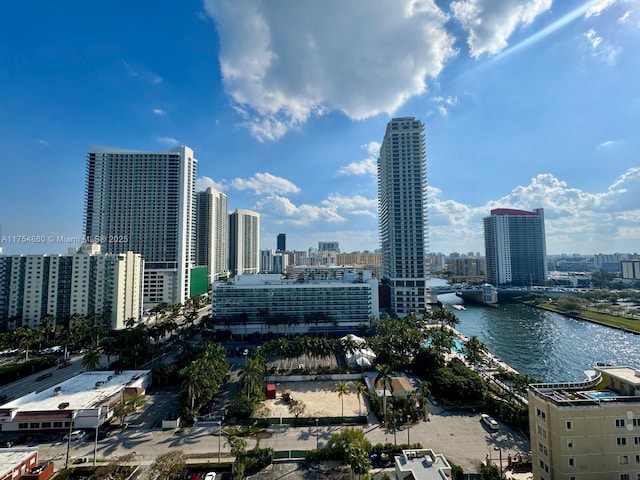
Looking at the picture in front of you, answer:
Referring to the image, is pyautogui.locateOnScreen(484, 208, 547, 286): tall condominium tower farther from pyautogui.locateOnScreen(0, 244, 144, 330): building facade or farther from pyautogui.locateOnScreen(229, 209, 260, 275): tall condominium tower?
pyautogui.locateOnScreen(0, 244, 144, 330): building facade

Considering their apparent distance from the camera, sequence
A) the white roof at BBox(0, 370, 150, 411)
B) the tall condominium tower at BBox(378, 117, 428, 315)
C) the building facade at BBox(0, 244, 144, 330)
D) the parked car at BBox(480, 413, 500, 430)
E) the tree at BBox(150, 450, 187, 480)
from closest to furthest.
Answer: the tree at BBox(150, 450, 187, 480)
the parked car at BBox(480, 413, 500, 430)
the white roof at BBox(0, 370, 150, 411)
the building facade at BBox(0, 244, 144, 330)
the tall condominium tower at BBox(378, 117, 428, 315)

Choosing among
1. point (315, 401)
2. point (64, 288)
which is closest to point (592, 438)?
point (315, 401)

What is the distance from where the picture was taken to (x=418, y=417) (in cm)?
3256

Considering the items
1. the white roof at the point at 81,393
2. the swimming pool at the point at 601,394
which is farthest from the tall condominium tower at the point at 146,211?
the swimming pool at the point at 601,394

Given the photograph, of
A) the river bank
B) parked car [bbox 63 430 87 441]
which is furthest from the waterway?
parked car [bbox 63 430 87 441]

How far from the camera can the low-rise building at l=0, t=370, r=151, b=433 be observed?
31.2m

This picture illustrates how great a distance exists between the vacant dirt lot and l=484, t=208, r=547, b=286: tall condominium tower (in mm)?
142734

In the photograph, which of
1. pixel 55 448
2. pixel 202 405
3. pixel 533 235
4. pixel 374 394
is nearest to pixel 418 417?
pixel 374 394

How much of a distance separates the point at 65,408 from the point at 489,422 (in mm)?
43453

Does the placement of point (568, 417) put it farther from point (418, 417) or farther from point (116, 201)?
point (116, 201)

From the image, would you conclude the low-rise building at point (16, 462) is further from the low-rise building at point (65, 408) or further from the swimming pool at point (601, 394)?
the swimming pool at point (601, 394)

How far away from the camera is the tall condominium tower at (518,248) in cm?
15425

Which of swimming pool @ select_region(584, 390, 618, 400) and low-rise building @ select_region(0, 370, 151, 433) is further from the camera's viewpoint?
low-rise building @ select_region(0, 370, 151, 433)

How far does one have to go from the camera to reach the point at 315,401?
37188 millimetres
